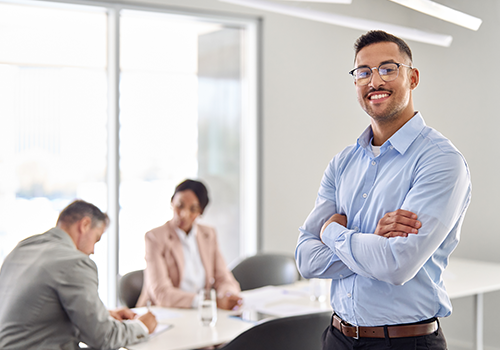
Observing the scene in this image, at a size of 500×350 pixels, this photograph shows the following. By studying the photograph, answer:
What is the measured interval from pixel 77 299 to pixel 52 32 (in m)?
2.84

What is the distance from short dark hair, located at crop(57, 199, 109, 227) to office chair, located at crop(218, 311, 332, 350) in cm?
84

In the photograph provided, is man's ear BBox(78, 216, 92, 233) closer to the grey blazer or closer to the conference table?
the grey blazer

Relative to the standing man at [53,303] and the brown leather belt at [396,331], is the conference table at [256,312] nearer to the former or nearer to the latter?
the standing man at [53,303]

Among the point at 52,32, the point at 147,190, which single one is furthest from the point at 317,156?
the point at 52,32

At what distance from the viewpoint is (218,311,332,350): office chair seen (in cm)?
196

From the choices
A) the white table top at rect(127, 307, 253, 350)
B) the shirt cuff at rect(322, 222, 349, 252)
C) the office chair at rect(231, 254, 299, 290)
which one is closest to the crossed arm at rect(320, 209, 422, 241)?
the shirt cuff at rect(322, 222, 349, 252)

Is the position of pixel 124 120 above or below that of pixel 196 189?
above

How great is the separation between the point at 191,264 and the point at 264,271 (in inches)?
26.3

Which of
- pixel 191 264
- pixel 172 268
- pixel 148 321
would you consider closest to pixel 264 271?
pixel 191 264

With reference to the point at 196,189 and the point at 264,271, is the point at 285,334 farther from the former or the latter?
the point at 264,271

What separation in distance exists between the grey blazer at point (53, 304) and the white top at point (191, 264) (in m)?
1.13

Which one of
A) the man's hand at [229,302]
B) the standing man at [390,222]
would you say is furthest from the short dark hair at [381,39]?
the man's hand at [229,302]

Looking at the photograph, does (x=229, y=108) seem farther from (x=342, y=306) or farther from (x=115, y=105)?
(x=342, y=306)

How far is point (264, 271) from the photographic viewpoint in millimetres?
3826
